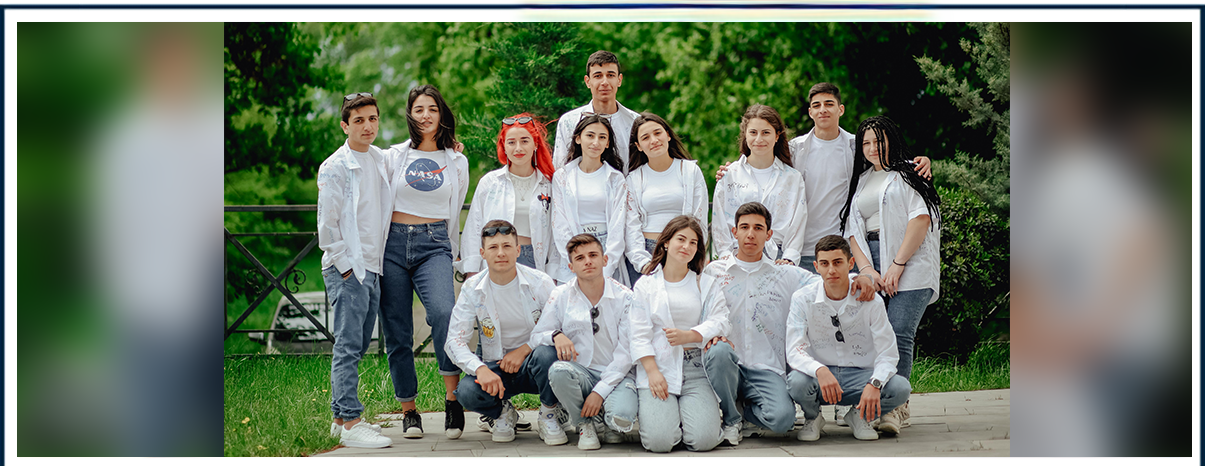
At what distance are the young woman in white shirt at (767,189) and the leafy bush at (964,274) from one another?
2684mm

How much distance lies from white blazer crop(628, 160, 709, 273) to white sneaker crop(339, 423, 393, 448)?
4.63 feet

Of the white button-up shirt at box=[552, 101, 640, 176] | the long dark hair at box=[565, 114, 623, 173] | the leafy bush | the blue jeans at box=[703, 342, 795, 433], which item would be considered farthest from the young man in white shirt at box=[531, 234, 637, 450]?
the leafy bush

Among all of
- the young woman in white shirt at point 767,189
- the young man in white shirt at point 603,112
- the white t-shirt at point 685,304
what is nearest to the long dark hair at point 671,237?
the white t-shirt at point 685,304

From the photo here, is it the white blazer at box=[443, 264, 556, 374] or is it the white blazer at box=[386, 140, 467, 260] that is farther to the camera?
the white blazer at box=[386, 140, 467, 260]

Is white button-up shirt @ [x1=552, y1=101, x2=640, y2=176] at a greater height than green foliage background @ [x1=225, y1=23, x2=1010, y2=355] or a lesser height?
lesser

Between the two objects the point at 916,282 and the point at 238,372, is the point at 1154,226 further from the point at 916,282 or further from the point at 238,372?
the point at 238,372

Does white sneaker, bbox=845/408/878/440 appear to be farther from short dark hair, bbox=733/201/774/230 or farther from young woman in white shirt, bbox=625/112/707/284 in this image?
young woman in white shirt, bbox=625/112/707/284

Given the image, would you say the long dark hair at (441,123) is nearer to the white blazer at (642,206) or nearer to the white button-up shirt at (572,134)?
the white button-up shirt at (572,134)

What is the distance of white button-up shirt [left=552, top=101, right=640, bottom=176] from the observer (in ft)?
16.9

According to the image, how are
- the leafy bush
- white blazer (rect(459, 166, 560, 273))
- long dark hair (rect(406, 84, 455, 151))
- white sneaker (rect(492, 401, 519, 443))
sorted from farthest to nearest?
the leafy bush, white blazer (rect(459, 166, 560, 273)), long dark hair (rect(406, 84, 455, 151)), white sneaker (rect(492, 401, 519, 443))

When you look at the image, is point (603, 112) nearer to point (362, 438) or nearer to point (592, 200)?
point (592, 200)

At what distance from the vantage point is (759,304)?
472cm

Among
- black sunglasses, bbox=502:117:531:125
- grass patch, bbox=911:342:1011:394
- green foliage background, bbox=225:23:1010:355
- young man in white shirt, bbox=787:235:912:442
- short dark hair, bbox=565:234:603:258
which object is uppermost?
A: green foliage background, bbox=225:23:1010:355

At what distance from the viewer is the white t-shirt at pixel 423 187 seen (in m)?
4.76
